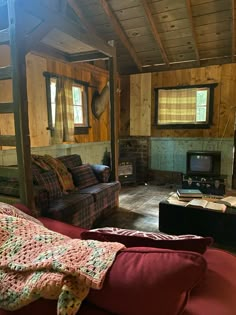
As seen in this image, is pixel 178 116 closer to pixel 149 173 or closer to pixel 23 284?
pixel 149 173

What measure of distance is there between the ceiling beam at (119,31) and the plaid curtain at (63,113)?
1266mm

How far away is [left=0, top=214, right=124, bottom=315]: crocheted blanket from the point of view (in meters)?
0.73

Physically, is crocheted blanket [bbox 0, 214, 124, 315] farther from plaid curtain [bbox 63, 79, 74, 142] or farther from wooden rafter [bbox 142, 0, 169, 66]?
wooden rafter [bbox 142, 0, 169, 66]

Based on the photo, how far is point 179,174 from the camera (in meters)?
5.44

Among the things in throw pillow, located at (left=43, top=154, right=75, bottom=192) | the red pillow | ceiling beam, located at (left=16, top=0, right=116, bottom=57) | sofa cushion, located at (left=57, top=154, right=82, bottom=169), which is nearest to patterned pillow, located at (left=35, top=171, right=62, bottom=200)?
throw pillow, located at (left=43, top=154, right=75, bottom=192)

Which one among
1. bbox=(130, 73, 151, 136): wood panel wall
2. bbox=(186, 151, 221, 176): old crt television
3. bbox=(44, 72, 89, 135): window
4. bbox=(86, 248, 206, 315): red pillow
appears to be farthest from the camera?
bbox=(130, 73, 151, 136): wood panel wall

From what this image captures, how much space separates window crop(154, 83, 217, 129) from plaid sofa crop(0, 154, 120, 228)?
2.38 m

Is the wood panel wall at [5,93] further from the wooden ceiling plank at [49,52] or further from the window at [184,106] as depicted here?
the window at [184,106]

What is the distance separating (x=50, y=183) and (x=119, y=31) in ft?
10.2

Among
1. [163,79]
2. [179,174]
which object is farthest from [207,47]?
[179,174]

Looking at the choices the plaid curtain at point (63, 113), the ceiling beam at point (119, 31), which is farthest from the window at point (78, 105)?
Answer: the ceiling beam at point (119, 31)

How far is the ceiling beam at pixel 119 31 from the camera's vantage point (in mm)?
3838

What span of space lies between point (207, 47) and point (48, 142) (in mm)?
3548

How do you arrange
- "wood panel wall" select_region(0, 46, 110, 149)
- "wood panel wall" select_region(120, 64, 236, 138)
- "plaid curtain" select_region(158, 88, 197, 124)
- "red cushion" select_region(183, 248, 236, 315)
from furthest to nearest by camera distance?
"plaid curtain" select_region(158, 88, 197, 124), "wood panel wall" select_region(120, 64, 236, 138), "wood panel wall" select_region(0, 46, 110, 149), "red cushion" select_region(183, 248, 236, 315)
